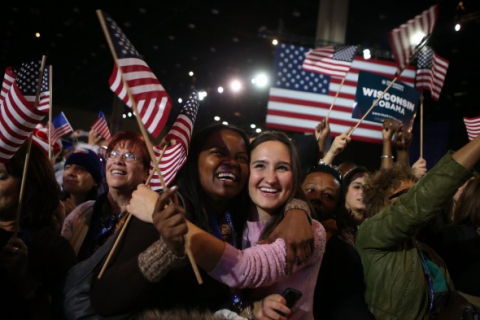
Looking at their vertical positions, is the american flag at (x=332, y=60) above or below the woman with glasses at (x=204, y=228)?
above

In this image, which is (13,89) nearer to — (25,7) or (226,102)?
(25,7)

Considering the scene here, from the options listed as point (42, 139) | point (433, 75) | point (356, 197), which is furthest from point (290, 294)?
point (433, 75)

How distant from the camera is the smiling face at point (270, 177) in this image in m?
2.71

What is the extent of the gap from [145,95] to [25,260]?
3.36 feet

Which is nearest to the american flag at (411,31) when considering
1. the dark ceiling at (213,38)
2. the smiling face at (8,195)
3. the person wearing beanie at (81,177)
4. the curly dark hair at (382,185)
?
the dark ceiling at (213,38)

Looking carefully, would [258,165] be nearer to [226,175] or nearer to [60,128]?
[226,175]

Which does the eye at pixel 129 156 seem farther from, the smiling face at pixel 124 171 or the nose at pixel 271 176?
the nose at pixel 271 176

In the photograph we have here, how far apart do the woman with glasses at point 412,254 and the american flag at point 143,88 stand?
1.38 metres

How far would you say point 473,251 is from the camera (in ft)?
13.1

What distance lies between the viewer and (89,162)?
5.40m

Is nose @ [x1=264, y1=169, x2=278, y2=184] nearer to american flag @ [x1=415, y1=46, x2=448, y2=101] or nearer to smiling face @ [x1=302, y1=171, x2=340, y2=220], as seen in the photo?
smiling face @ [x1=302, y1=171, x2=340, y2=220]

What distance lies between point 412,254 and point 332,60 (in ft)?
13.5

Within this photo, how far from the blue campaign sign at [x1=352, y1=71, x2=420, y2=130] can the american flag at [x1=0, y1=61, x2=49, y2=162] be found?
422 centimetres

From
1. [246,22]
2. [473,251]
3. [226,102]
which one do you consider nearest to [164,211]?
[473,251]
